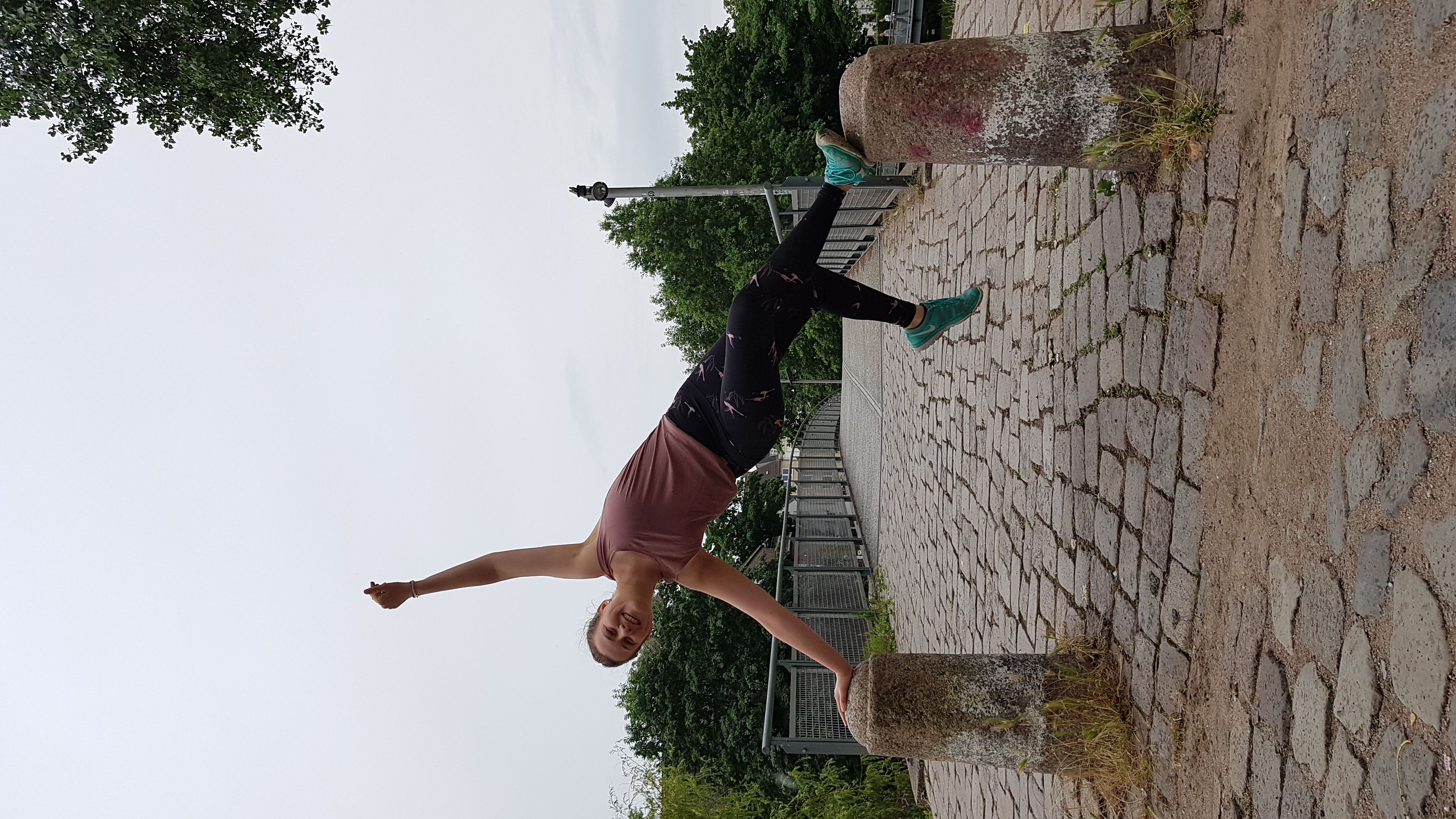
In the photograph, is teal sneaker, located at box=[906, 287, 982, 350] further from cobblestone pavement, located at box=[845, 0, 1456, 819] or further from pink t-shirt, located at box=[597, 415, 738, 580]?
pink t-shirt, located at box=[597, 415, 738, 580]

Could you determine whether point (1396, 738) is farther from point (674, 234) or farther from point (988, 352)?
point (674, 234)

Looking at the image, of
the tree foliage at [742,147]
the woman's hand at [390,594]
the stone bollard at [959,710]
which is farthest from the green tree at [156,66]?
the tree foliage at [742,147]

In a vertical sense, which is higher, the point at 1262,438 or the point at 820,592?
the point at 1262,438

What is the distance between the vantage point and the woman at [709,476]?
10.5ft

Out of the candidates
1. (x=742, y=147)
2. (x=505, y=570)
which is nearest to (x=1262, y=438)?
(x=505, y=570)

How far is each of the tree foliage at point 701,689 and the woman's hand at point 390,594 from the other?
1379 cm

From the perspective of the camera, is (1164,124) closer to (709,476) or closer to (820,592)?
(709,476)

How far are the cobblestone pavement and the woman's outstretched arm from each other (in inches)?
81.7

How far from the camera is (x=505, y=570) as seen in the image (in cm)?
354

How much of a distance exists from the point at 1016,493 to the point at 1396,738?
8.97 feet

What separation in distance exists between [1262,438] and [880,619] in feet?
23.0

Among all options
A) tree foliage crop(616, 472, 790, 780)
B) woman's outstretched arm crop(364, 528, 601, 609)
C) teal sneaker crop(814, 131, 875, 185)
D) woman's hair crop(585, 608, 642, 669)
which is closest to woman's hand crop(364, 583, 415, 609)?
woman's outstretched arm crop(364, 528, 601, 609)

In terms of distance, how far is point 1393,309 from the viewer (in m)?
1.74

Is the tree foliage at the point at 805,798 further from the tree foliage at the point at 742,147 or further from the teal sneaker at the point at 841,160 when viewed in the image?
the tree foliage at the point at 742,147
